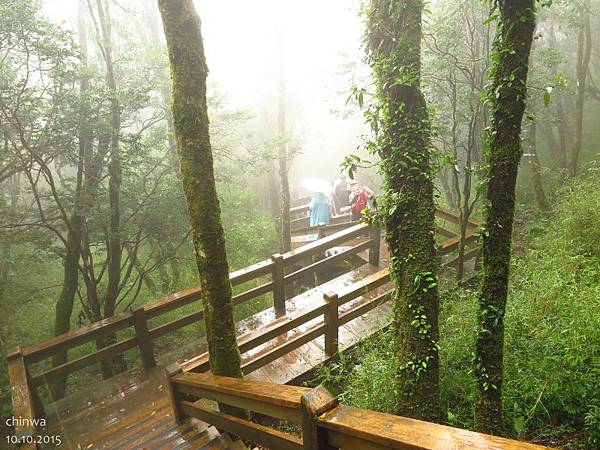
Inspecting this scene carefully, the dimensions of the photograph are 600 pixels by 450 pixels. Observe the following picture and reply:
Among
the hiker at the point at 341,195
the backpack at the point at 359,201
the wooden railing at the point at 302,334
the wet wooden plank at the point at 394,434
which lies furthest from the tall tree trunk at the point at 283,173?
the wet wooden plank at the point at 394,434

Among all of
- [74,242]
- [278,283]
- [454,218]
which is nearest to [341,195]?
[454,218]

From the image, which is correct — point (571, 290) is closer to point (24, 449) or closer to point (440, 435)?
point (440, 435)

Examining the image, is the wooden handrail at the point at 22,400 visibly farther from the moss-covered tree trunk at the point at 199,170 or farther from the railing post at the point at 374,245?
the railing post at the point at 374,245

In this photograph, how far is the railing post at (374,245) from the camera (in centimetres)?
750

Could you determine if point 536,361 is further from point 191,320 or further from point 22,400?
point 22,400

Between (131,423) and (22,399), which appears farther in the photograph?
(131,423)

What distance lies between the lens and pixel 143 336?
523cm

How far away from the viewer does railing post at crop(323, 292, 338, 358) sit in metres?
4.73

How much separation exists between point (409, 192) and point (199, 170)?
1912mm

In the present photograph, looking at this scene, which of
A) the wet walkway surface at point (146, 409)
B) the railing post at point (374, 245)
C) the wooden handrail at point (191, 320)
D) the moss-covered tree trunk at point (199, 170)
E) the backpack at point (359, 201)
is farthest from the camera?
the backpack at point (359, 201)

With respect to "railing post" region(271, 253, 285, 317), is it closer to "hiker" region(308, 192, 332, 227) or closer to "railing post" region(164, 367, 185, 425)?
"railing post" region(164, 367, 185, 425)

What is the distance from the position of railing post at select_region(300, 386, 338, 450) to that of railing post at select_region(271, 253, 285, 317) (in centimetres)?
416

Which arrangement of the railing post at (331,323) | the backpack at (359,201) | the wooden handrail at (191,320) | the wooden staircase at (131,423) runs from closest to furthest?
1. the wooden staircase at (131,423)
2. the wooden handrail at (191,320)
3. the railing post at (331,323)
4. the backpack at (359,201)

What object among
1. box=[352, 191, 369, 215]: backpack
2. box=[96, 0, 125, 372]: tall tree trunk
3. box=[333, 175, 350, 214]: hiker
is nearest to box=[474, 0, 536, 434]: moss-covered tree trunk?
box=[96, 0, 125, 372]: tall tree trunk
